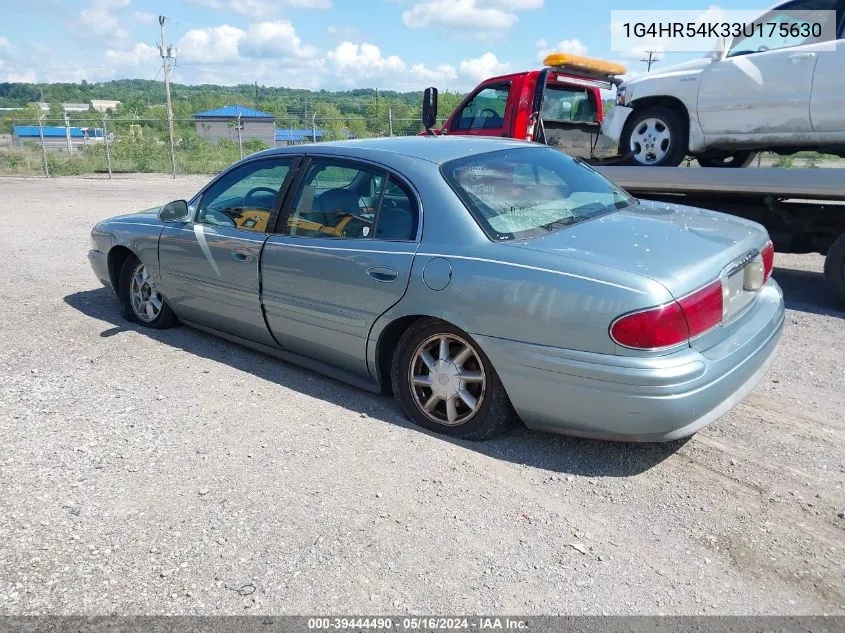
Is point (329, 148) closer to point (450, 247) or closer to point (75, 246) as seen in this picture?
point (450, 247)

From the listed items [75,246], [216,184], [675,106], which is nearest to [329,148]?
[216,184]

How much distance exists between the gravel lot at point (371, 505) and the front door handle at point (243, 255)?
764 millimetres

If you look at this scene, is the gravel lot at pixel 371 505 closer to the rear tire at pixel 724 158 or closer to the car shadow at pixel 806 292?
the car shadow at pixel 806 292

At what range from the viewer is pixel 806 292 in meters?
7.45

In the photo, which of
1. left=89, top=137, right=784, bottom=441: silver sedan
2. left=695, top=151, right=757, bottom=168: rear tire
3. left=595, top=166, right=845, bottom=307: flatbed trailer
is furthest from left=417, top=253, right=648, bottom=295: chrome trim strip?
left=695, top=151, right=757, bottom=168: rear tire

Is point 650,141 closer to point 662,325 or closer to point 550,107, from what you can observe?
point 550,107

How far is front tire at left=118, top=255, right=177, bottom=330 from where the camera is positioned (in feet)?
18.9

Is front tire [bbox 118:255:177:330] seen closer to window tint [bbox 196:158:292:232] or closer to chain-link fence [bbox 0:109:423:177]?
window tint [bbox 196:158:292:232]

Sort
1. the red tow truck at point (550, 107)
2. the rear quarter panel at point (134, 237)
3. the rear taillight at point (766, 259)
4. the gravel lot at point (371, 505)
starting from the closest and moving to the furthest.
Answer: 1. the gravel lot at point (371, 505)
2. the rear taillight at point (766, 259)
3. the rear quarter panel at point (134, 237)
4. the red tow truck at point (550, 107)

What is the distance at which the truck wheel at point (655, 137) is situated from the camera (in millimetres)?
7461

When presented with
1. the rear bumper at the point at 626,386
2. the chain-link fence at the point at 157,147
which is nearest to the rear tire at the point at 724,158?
the rear bumper at the point at 626,386

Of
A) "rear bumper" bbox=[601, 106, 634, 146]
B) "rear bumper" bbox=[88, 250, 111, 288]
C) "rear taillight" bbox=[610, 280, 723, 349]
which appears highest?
"rear bumper" bbox=[601, 106, 634, 146]

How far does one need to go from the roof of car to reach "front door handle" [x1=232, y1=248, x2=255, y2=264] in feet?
2.31

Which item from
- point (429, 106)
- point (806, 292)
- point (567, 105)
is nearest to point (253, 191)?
point (429, 106)
